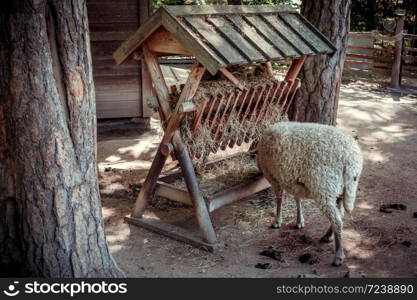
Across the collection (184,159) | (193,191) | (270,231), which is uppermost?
(184,159)

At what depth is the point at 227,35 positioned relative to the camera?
5707mm

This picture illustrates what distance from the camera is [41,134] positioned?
3980 millimetres

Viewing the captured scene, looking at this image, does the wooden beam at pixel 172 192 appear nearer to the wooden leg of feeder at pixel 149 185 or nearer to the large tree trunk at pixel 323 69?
the wooden leg of feeder at pixel 149 185

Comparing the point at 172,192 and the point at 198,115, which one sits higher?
the point at 198,115

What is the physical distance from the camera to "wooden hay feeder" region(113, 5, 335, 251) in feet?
18.1

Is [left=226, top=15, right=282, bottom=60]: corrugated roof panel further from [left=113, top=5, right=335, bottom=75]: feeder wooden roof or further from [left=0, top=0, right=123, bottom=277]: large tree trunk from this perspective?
[left=0, top=0, right=123, bottom=277]: large tree trunk

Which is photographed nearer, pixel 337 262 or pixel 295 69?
pixel 337 262

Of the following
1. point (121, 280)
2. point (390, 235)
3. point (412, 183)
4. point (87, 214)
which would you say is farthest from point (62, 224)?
point (412, 183)

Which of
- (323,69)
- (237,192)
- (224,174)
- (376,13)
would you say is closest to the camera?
(237,192)

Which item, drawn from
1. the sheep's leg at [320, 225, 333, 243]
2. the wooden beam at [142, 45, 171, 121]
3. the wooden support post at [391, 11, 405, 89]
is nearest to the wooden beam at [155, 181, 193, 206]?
the wooden beam at [142, 45, 171, 121]

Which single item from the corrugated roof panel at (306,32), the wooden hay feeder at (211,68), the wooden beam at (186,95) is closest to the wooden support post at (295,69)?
the wooden hay feeder at (211,68)

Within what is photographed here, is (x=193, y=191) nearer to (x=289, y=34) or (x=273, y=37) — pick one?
(x=273, y=37)

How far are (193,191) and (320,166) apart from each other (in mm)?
1398

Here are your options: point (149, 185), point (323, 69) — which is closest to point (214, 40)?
point (149, 185)
